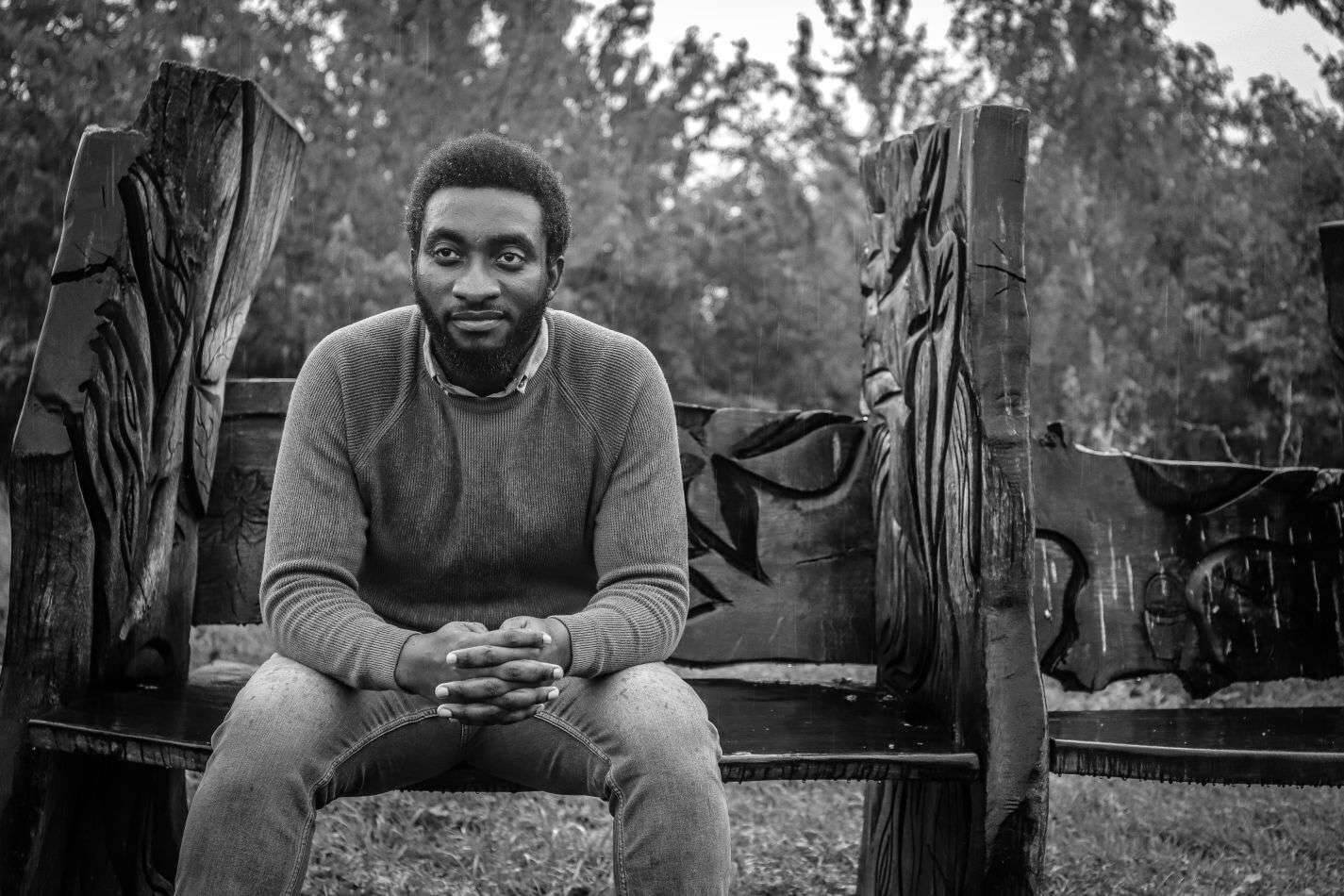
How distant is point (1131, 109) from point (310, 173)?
18.6ft

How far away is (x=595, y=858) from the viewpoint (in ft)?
12.5

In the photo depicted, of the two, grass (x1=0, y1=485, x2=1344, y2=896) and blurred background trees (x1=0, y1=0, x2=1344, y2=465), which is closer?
grass (x1=0, y1=485, x2=1344, y2=896)

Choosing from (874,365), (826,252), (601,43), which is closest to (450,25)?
(601,43)

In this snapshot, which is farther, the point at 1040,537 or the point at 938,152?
the point at 1040,537

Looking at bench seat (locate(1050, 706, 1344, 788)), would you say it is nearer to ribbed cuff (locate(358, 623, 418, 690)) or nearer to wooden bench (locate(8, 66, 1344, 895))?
wooden bench (locate(8, 66, 1344, 895))

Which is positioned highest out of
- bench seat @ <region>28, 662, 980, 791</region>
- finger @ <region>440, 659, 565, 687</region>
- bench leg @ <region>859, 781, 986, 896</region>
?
finger @ <region>440, 659, 565, 687</region>

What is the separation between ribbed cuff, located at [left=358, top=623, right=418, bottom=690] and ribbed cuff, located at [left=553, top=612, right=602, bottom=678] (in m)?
0.29

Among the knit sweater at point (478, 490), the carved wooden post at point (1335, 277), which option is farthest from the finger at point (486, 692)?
the carved wooden post at point (1335, 277)

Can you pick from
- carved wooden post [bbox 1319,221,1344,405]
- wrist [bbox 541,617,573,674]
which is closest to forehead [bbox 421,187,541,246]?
wrist [bbox 541,617,573,674]

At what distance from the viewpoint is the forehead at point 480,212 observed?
2.40 meters

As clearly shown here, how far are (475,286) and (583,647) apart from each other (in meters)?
0.72

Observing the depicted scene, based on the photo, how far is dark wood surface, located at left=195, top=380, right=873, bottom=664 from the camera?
3.41 metres

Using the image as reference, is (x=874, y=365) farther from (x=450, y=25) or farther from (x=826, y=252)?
(x=826, y=252)

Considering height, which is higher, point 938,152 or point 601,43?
point 601,43
